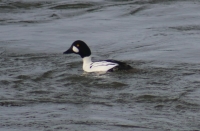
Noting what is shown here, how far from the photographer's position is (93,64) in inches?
602

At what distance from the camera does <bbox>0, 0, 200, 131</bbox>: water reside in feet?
38.7

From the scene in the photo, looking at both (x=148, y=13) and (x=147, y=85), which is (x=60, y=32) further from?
(x=147, y=85)

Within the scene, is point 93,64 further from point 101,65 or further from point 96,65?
point 101,65

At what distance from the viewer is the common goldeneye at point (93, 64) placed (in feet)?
49.1

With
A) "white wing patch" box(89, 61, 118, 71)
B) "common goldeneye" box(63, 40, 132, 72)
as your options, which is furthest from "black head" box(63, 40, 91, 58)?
"white wing patch" box(89, 61, 118, 71)

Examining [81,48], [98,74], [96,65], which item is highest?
[81,48]

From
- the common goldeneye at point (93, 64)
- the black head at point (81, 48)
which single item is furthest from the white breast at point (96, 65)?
the black head at point (81, 48)

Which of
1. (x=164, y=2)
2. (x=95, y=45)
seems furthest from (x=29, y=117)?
(x=164, y=2)

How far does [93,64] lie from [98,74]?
26 cm

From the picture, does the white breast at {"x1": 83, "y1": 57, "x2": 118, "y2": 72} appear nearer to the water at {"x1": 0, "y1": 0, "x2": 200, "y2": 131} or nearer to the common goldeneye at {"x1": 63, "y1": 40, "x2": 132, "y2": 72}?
the common goldeneye at {"x1": 63, "y1": 40, "x2": 132, "y2": 72}

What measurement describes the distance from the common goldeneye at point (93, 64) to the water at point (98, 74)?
139 millimetres

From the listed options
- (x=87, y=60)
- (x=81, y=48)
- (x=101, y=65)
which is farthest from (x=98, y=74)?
(x=81, y=48)

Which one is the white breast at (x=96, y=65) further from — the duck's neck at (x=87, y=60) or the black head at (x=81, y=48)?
the black head at (x=81, y=48)

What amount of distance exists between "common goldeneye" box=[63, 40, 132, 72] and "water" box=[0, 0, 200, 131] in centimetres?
14
